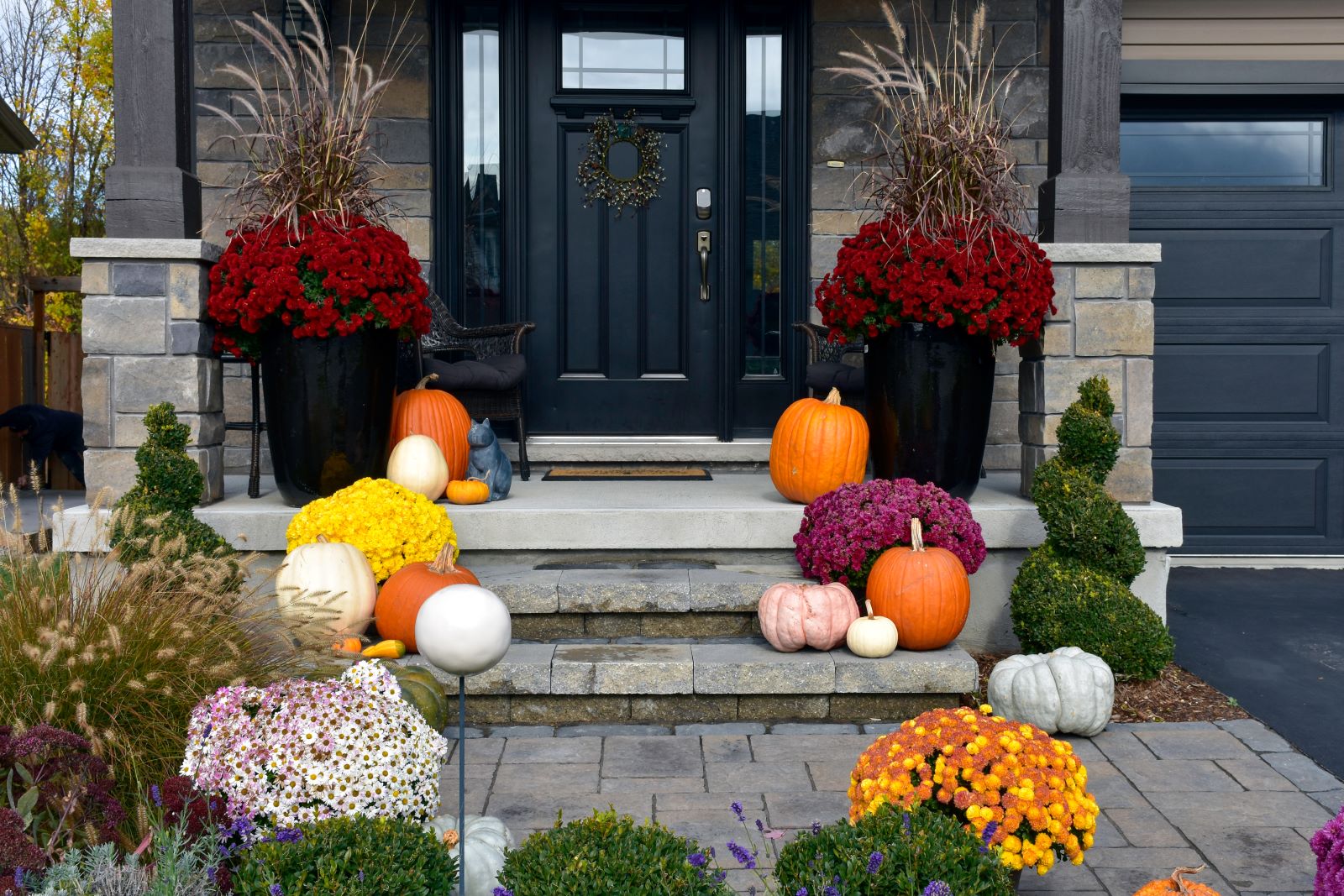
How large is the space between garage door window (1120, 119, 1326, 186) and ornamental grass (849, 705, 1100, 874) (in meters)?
4.58

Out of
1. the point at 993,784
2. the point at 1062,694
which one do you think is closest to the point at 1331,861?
the point at 993,784

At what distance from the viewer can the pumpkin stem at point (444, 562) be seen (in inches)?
142

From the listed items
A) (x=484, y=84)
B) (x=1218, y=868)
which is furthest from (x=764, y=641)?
(x=484, y=84)

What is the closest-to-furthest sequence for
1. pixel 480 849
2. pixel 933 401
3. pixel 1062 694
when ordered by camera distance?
pixel 480 849 → pixel 1062 694 → pixel 933 401

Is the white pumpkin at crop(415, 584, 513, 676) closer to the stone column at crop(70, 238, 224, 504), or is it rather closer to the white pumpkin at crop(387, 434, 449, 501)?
the white pumpkin at crop(387, 434, 449, 501)

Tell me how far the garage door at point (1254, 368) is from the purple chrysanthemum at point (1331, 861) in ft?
13.9

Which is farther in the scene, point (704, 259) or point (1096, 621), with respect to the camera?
point (704, 259)

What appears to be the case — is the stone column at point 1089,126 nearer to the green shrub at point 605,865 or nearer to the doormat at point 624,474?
the doormat at point 624,474

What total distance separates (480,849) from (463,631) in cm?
56

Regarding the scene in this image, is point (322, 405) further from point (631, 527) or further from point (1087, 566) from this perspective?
point (1087, 566)

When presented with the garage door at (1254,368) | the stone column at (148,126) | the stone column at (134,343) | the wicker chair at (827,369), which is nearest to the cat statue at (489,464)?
the stone column at (134,343)

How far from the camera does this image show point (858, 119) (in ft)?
19.2

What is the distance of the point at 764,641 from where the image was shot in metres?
3.90

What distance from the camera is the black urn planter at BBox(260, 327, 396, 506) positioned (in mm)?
4270
